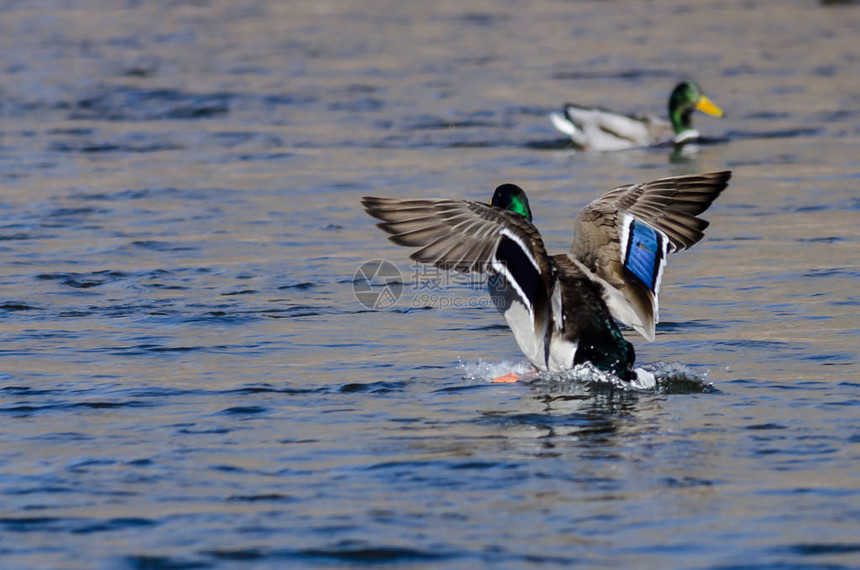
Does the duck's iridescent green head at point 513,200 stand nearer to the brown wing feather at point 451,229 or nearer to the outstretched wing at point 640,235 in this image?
the outstretched wing at point 640,235

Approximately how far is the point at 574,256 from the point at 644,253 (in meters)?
0.36

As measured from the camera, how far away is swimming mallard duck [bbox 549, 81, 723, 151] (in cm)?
1636

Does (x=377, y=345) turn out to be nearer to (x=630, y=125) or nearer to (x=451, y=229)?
(x=451, y=229)

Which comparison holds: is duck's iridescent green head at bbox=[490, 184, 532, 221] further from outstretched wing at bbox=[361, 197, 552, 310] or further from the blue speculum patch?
outstretched wing at bbox=[361, 197, 552, 310]

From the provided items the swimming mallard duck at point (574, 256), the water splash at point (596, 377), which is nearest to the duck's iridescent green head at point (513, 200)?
the swimming mallard duck at point (574, 256)

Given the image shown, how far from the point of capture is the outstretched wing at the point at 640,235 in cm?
744

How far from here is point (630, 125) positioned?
55.2ft

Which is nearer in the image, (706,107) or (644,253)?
(644,253)

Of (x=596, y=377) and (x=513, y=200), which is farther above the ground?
(x=513, y=200)

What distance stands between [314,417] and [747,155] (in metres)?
9.86

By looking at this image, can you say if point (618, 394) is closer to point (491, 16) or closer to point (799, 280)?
point (799, 280)
